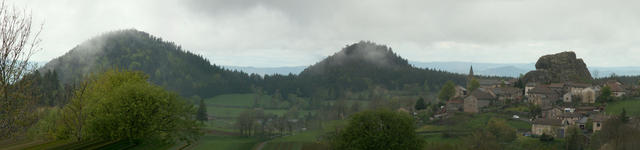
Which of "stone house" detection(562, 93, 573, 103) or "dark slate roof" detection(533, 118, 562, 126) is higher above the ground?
"stone house" detection(562, 93, 573, 103)

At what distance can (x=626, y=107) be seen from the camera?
8962 centimetres

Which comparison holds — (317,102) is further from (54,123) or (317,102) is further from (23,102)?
(23,102)

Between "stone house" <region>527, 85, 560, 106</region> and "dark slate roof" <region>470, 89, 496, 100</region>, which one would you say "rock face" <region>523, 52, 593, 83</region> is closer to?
"stone house" <region>527, 85, 560, 106</region>

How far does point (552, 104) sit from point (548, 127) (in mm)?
25750

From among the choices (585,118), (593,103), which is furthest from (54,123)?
(593,103)

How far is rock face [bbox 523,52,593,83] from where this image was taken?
124 meters

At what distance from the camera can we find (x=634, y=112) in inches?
3334

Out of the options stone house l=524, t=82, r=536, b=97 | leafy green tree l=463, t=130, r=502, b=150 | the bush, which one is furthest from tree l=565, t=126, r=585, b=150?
stone house l=524, t=82, r=536, b=97

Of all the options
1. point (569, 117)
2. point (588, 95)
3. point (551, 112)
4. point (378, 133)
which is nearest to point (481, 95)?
point (551, 112)

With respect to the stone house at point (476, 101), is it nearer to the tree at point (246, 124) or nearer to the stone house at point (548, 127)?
the stone house at point (548, 127)

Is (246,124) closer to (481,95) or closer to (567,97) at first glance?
(481,95)

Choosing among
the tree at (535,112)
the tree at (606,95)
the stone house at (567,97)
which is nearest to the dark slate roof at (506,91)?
the stone house at (567,97)

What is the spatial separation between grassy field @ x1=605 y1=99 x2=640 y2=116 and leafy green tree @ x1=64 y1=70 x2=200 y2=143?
77052 millimetres

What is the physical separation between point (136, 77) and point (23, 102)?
36706 mm
